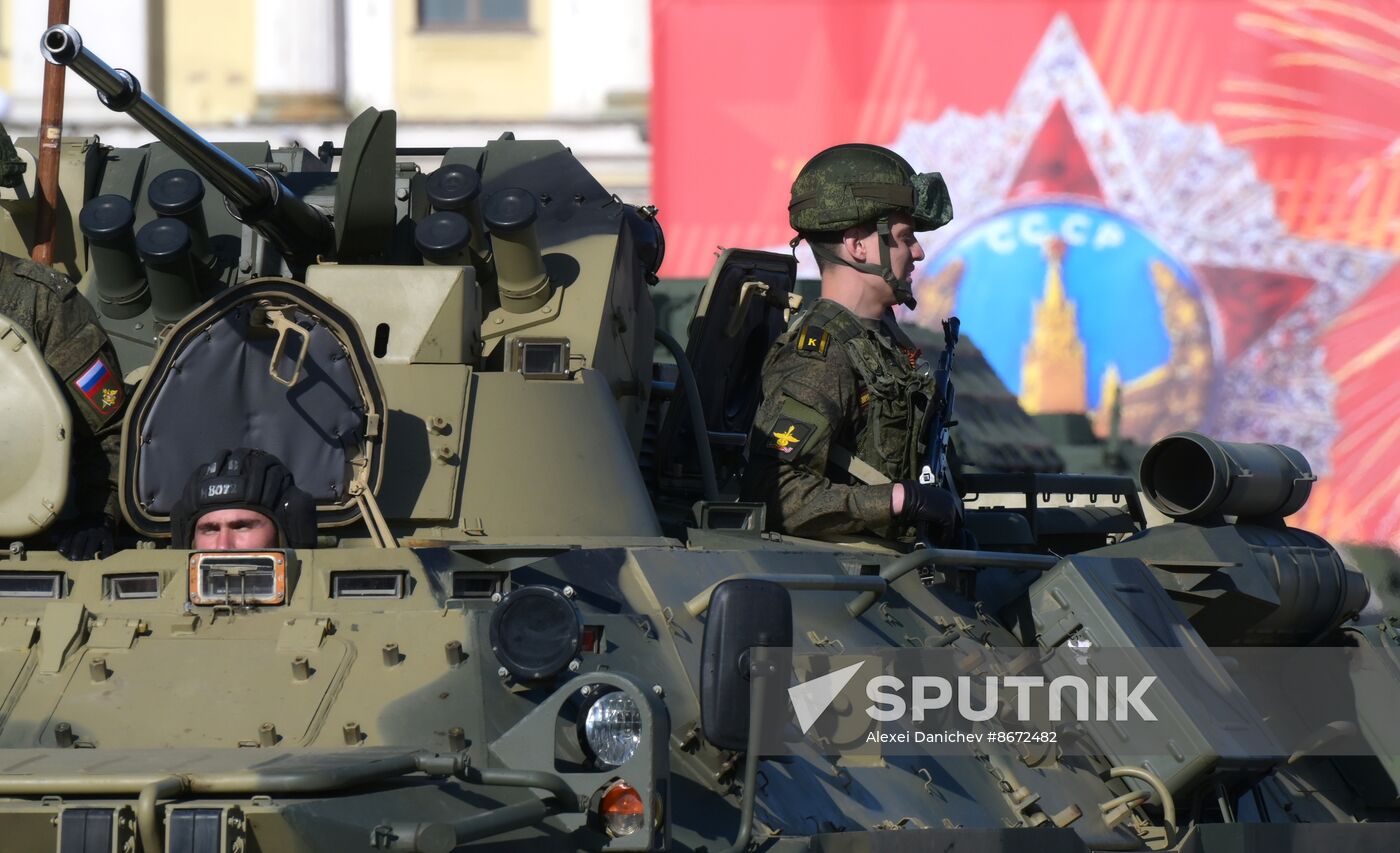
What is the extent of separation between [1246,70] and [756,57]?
4.80 meters

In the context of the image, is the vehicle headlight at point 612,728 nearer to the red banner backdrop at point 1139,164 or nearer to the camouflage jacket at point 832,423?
the camouflage jacket at point 832,423

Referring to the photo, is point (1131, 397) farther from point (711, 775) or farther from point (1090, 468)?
point (711, 775)

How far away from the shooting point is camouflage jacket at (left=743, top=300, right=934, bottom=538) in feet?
26.7

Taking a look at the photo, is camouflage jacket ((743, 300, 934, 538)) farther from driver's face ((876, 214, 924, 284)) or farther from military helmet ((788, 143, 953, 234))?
military helmet ((788, 143, 953, 234))

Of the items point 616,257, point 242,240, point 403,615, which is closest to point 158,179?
point 242,240

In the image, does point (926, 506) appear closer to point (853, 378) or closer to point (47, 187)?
point (853, 378)

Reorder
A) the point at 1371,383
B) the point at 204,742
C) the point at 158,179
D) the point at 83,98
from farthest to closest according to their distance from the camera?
the point at 83,98
the point at 1371,383
the point at 158,179
the point at 204,742

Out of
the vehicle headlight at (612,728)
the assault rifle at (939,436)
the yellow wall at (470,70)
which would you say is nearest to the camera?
the vehicle headlight at (612,728)

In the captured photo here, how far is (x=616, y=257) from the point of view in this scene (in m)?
8.98

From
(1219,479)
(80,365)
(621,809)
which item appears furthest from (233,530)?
(1219,479)

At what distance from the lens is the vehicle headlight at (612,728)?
5805 mm

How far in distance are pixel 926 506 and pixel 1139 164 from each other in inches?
619

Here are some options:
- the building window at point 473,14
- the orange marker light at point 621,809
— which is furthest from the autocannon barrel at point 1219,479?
the building window at point 473,14

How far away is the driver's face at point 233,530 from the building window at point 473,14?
797 inches
